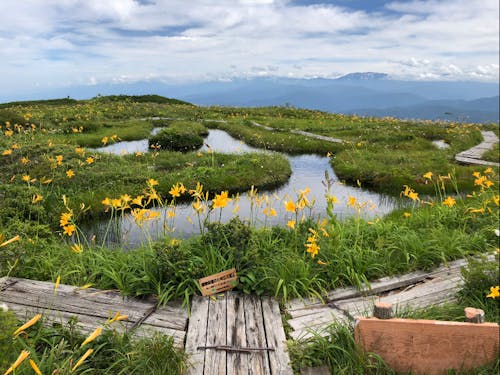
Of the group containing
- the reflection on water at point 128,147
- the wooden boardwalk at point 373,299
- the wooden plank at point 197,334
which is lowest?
the wooden boardwalk at point 373,299

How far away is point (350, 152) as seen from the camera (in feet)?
54.4

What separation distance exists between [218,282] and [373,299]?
6.58ft

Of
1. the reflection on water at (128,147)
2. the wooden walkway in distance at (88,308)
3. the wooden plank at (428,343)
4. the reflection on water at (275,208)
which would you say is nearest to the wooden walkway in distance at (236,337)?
the wooden walkway in distance at (88,308)

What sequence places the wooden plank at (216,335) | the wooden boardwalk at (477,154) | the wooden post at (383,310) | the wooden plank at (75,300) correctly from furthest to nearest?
the wooden boardwalk at (477,154) → the wooden plank at (75,300) → the wooden plank at (216,335) → the wooden post at (383,310)

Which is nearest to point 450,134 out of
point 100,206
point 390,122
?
point 390,122

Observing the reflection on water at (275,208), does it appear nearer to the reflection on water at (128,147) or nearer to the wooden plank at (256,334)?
the reflection on water at (128,147)

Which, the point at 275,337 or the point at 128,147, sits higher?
the point at 128,147

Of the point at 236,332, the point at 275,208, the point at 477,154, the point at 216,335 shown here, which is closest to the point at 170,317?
the point at 216,335

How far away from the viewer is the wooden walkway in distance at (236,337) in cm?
370

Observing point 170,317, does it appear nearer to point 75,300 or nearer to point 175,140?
point 75,300

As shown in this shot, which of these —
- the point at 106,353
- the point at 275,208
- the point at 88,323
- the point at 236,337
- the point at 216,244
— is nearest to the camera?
the point at 106,353

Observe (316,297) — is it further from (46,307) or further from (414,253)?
(46,307)

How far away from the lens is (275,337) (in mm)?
4156

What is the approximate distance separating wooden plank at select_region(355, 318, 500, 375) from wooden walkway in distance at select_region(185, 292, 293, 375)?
889 mm
